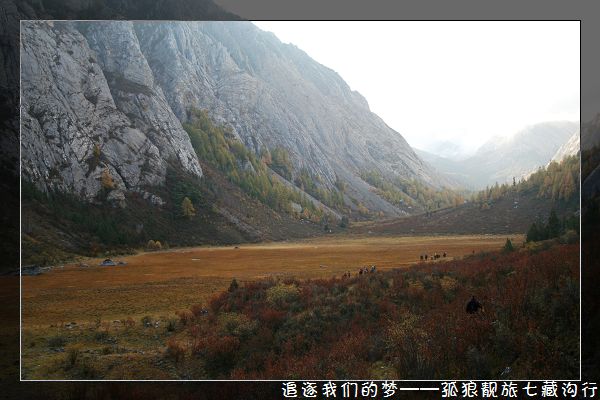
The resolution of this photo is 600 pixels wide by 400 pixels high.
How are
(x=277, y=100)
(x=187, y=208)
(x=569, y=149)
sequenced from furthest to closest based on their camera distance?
(x=277, y=100) < (x=187, y=208) < (x=569, y=149)

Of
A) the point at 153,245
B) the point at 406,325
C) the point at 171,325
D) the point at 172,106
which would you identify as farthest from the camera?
the point at 172,106

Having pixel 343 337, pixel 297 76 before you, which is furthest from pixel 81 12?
pixel 343 337

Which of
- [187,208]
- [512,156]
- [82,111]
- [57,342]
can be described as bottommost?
[57,342]

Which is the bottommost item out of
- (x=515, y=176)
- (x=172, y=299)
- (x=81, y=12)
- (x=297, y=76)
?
(x=172, y=299)

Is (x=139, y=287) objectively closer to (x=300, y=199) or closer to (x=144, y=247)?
(x=144, y=247)

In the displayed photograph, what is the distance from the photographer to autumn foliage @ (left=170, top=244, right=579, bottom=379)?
20.3 ft

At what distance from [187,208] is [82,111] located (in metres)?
3.45

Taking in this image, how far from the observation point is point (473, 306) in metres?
6.86

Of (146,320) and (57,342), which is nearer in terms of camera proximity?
(57,342)

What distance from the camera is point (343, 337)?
7.01 metres

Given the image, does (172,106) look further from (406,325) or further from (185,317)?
(406,325)

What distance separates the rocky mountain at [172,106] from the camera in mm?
8211

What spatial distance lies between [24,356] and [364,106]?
10.1m

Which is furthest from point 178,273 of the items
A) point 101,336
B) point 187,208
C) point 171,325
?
point 101,336
